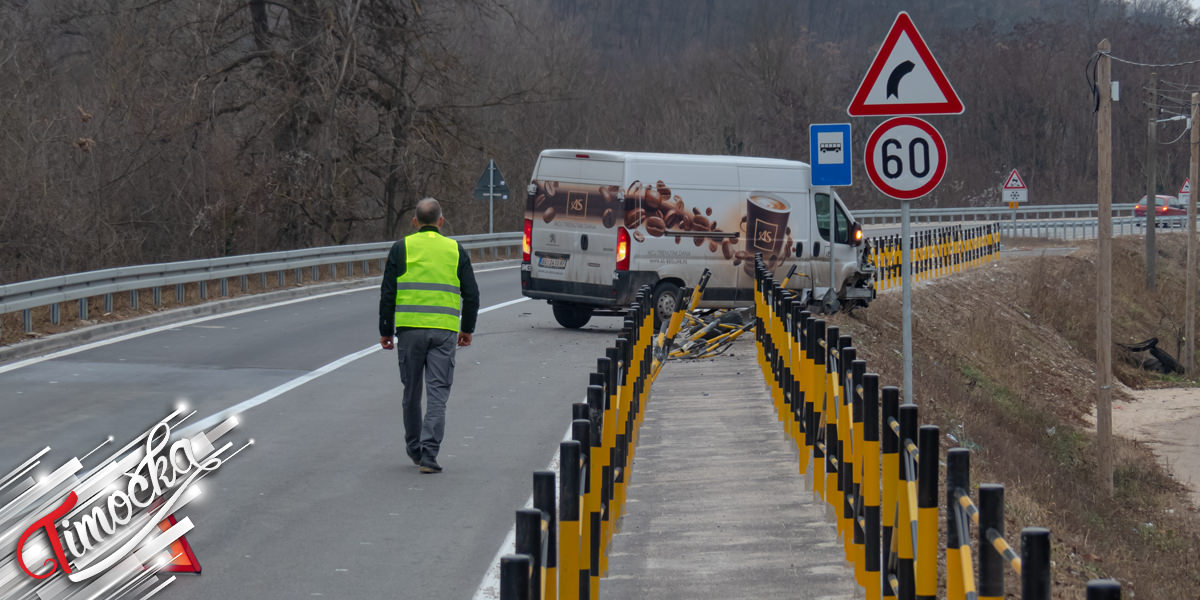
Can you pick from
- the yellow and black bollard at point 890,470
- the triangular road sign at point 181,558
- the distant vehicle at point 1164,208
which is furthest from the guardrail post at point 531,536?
the distant vehicle at point 1164,208

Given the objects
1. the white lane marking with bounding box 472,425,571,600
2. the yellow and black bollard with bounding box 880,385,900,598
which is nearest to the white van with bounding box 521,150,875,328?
the white lane marking with bounding box 472,425,571,600

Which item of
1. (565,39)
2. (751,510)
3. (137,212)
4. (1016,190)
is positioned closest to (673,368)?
(751,510)

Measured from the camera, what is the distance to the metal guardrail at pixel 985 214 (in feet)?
202

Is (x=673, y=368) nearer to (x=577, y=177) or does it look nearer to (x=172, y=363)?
(x=577, y=177)

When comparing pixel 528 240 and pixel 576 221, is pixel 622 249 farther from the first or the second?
pixel 528 240

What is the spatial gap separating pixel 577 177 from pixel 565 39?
158 feet

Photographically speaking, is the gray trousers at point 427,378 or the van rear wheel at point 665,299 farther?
the van rear wheel at point 665,299

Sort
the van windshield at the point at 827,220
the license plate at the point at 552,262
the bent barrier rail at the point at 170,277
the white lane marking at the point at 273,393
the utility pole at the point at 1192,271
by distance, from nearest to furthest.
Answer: the white lane marking at the point at 273,393, the bent barrier rail at the point at 170,277, the license plate at the point at 552,262, the van windshield at the point at 827,220, the utility pole at the point at 1192,271

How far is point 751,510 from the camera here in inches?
317

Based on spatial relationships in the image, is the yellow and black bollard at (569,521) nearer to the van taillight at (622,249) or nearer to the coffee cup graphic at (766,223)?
the van taillight at (622,249)

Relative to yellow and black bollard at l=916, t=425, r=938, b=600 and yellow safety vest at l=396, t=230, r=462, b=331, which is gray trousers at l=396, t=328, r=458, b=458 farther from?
yellow and black bollard at l=916, t=425, r=938, b=600

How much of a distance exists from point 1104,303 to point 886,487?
18.0 metres

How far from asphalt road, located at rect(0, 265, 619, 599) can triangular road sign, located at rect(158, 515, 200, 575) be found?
0.07 meters

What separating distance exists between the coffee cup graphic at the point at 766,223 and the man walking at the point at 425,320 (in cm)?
960
